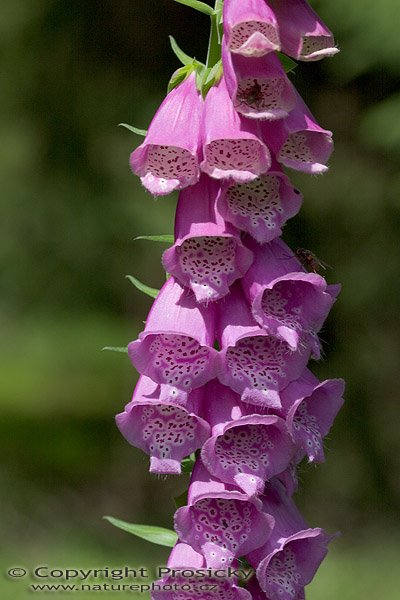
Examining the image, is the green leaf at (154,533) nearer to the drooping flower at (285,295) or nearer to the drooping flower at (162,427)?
the drooping flower at (162,427)

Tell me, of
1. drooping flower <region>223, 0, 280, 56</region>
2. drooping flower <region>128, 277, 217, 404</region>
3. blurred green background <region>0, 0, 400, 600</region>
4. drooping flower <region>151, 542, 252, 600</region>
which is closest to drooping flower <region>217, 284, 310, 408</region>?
drooping flower <region>128, 277, 217, 404</region>

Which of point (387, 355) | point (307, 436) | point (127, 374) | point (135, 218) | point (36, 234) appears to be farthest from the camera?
point (127, 374)

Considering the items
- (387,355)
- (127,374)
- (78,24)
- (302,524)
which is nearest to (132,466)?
(127,374)

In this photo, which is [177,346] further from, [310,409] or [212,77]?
[212,77]

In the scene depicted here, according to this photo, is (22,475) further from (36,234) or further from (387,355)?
(387,355)

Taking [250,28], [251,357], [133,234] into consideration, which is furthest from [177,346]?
[133,234]
